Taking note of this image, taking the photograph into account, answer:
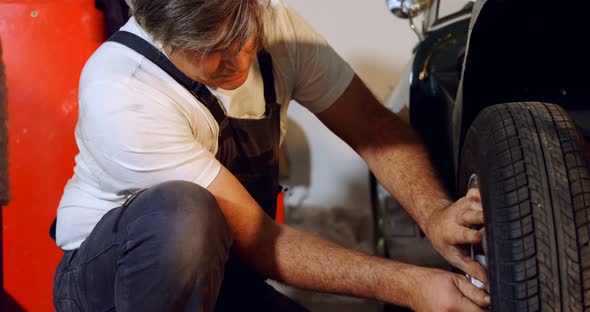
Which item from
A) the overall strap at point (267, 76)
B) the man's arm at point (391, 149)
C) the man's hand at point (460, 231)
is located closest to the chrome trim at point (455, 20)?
the man's arm at point (391, 149)

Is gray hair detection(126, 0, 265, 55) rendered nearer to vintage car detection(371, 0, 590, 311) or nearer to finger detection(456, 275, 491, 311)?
vintage car detection(371, 0, 590, 311)

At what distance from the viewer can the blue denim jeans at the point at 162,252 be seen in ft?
3.47

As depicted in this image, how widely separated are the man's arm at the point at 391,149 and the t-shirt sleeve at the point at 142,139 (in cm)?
39

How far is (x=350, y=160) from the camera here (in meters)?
2.47

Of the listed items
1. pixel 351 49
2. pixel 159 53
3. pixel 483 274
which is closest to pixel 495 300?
pixel 483 274

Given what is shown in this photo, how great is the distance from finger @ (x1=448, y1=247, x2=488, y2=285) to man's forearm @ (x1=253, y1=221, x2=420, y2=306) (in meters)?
0.07

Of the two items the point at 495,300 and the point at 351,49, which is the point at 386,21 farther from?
the point at 495,300

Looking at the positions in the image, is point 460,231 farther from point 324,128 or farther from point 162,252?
point 324,128

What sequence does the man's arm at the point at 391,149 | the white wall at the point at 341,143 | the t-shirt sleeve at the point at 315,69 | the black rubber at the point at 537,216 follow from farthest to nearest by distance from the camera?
the white wall at the point at 341,143 < the t-shirt sleeve at the point at 315,69 < the man's arm at the point at 391,149 < the black rubber at the point at 537,216

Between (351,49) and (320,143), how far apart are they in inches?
13.8

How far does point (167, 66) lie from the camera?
4.01 feet

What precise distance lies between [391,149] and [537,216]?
641 millimetres

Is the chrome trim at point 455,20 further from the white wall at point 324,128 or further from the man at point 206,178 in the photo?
the white wall at point 324,128

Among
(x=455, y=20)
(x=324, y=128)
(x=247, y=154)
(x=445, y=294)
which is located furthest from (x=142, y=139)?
(x=324, y=128)
